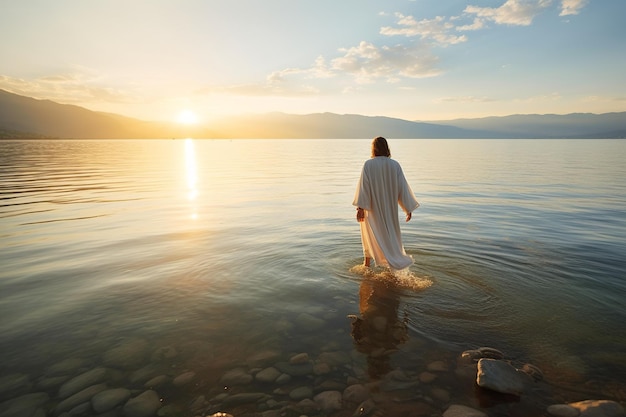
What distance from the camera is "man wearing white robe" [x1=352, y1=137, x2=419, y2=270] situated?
26.5ft

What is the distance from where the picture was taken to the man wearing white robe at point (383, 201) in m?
8.09

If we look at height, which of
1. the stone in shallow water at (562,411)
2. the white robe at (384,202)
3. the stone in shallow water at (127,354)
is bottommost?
the stone in shallow water at (127,354)

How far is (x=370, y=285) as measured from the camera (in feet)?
25.5

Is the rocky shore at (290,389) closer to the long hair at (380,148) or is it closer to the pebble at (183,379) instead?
the pebble at (183,379)

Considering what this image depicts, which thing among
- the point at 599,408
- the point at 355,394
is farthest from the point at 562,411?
the point at 355,394

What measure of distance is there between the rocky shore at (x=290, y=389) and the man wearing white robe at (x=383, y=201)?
348 cm

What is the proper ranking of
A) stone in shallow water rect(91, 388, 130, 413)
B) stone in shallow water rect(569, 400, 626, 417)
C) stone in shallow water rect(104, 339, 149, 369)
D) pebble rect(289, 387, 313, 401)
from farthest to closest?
stone in shallow water rect(104, 339, 149, 369) < pebble rect(289, 387, 313, 401) < stone in shallow water rect(91, 388, 130, 413) < stone in shallow water rect(569, 400, 626, 417)

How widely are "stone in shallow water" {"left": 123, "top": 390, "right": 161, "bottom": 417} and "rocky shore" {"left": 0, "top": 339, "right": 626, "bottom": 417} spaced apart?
0.01 metres

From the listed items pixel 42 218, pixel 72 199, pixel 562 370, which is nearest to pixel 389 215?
pixel 562 370

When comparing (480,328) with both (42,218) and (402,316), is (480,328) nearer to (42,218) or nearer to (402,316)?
(402,316)

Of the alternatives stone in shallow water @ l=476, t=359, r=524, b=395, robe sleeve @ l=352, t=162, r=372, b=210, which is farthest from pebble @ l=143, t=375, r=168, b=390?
robe sleeve @ l=352, t=162, r=372, b=210

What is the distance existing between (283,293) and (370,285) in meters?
2.03

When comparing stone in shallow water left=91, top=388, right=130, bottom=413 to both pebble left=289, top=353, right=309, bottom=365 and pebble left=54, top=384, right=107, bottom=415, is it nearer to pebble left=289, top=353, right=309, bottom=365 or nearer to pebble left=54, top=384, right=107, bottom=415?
pebble left=54, top=384, right=107, bottom=415

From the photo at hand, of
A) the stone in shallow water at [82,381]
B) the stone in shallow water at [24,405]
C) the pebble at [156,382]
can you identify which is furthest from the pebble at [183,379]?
the stone in shallow water at [24,405]
